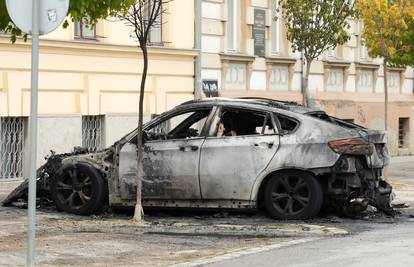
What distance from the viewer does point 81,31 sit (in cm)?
1931

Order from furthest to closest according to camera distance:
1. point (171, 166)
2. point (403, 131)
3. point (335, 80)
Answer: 1. point (403, 131)
2. point (335, 80)
3. point (171, 166)

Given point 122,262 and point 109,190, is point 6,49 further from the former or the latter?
point 122,262

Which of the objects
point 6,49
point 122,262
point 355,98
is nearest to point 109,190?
point 122,262

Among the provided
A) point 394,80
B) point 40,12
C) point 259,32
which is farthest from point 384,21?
point 40,12

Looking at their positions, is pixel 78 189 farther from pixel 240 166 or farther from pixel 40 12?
pixel 40 12

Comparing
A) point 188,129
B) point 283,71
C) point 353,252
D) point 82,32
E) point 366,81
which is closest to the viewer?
point 353,252

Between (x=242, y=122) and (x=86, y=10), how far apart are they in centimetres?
326

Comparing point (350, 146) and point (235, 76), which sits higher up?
point (235, 76)

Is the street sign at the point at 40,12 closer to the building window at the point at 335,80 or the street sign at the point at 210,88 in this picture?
the street sign at the point at 210,88

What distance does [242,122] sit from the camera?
42.6 ft

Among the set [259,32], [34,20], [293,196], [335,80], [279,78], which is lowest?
[293,196]

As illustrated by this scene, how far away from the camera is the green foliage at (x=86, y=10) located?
32.8 ft

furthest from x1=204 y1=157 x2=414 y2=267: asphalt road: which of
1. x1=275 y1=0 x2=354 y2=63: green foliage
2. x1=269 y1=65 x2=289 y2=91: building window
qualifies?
x1=269 y1=65 x2=289 y2=91: building window

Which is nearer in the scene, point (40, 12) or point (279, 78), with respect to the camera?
point (40, 12)
